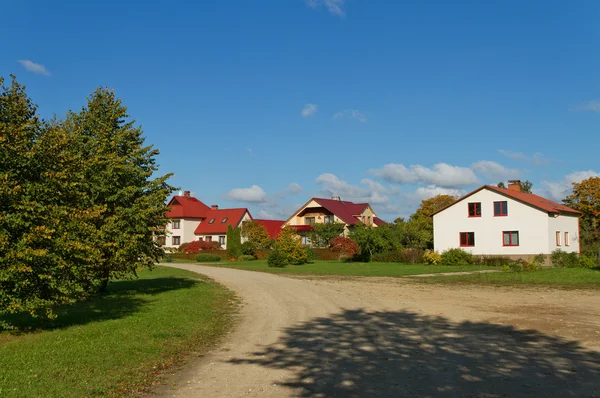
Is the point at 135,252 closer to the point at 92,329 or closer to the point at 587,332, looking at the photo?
the point at 92,329

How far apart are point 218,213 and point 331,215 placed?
1831cm

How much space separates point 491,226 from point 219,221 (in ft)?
135

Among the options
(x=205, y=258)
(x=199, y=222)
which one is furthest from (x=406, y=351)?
(x=199, y=222)

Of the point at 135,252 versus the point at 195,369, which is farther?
the point at 135,252

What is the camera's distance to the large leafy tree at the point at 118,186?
17.5 meters

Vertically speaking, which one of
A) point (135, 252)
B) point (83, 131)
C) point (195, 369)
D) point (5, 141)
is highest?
point (83, 131)

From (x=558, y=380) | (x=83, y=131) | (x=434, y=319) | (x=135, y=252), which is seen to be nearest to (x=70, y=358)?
(x=558, y=380)

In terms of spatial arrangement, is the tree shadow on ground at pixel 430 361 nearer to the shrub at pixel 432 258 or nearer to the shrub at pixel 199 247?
the shrub at pixel 432 258

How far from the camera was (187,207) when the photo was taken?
7706cm

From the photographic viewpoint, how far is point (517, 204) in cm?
4278

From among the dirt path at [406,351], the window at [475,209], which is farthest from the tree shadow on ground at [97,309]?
the window at [475,209]

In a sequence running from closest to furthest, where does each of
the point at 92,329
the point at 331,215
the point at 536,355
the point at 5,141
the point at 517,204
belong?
the point at 536,355 < the point at 5,141 < the point at 92,329 < the point at 517,204 < the point at 331,215

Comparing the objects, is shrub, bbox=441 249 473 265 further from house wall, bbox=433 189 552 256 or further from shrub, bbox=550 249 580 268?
shrub, bbox=550 249 580 268

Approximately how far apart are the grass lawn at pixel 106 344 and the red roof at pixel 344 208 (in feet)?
165
